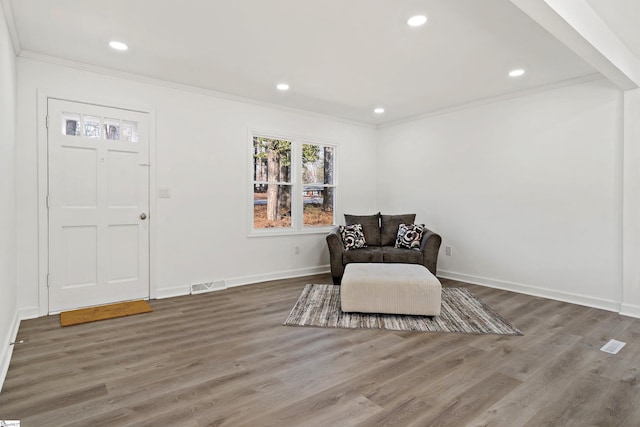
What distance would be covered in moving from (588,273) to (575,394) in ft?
7.56

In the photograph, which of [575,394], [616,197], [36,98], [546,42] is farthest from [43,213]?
[616,197]

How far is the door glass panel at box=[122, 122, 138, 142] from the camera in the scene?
372 cm

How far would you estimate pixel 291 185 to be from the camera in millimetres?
5160

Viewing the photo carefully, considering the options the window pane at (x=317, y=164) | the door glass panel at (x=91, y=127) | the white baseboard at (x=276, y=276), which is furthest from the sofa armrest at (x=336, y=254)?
the door glass panel at (x=91, y=127)

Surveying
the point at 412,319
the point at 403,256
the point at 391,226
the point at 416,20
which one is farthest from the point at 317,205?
the point at 416,20

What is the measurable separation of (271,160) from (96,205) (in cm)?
227

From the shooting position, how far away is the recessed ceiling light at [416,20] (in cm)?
253

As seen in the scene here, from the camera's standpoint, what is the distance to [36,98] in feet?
10.6

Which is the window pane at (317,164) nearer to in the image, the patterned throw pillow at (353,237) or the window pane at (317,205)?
the window pane at (317,205)

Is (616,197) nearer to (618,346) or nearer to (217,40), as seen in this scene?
(618,346)

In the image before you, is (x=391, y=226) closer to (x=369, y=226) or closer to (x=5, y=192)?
(x=369, y=226)

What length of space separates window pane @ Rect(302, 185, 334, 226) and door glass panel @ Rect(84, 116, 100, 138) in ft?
9.19

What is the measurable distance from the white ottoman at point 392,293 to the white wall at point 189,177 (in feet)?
6.04

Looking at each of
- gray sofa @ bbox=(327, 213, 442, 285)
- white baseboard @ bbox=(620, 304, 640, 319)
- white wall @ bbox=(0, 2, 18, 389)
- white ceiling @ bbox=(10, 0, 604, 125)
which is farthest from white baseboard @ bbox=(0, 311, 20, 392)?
white baseboard @ bbox=(620, 304, 640, 319)
